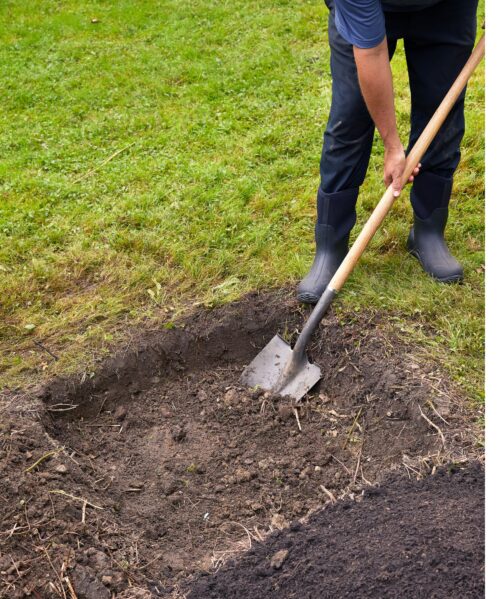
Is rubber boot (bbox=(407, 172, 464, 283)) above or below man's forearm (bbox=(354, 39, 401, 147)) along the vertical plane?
below

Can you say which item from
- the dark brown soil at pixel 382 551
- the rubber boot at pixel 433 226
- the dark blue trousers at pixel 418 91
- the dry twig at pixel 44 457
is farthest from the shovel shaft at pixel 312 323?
the dry twig at pixel 44 457

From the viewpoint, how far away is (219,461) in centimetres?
340

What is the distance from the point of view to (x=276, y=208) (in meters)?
4.73

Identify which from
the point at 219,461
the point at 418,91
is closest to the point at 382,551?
the point at 219,461

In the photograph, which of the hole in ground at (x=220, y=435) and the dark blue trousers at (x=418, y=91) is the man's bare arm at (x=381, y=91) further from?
the hole in ground at (x=220, y=435)

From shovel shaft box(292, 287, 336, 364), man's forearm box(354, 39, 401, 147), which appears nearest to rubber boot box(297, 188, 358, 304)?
shovel shaft box(292, 287, 336, 364)

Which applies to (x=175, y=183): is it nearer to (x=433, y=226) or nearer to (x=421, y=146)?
(x=433, y=226)

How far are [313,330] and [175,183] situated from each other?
1.79 meters

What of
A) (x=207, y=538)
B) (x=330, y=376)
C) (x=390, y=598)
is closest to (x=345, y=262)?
(x=330, y=376)

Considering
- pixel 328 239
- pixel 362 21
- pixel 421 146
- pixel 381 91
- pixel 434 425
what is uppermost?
pixel 362 21

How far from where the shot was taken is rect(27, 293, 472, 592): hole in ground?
3.06 metres

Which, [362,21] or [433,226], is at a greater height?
[362,21]

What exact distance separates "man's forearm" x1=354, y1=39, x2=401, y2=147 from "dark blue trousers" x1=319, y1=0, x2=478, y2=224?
1.24 feet

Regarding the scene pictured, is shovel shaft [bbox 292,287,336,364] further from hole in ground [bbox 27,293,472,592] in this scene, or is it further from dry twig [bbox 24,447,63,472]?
dry twig [bbox 24,447,63,472]
